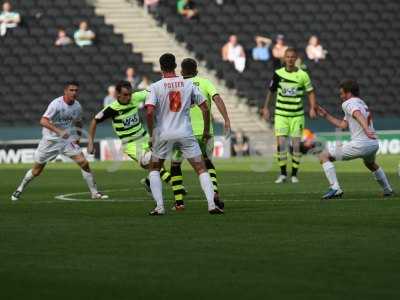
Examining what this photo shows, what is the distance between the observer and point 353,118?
60.2ft

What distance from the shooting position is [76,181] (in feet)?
86.5

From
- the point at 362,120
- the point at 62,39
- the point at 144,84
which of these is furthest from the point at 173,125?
the point at 62,39

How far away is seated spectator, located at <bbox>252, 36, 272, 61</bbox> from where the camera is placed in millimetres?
42875

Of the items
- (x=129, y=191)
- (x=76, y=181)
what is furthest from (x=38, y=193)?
(x=76, y=181)

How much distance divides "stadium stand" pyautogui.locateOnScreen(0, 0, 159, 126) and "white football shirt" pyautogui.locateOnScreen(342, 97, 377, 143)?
21760 mm

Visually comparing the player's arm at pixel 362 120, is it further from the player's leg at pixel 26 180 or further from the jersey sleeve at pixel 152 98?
the player's leg at pixel 26 180

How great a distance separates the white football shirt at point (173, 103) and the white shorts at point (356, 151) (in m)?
3.19

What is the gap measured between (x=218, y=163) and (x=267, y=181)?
9833mm

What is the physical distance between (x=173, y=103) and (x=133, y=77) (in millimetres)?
23845

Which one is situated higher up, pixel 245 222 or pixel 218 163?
pixel 245 222

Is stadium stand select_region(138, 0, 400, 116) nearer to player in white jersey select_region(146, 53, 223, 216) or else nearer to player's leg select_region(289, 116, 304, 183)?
player's leg select_region(289, 116, 304, 183)

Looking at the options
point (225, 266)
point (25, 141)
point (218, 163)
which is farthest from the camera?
point (25, 141)

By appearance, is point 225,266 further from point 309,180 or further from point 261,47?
point 261,47

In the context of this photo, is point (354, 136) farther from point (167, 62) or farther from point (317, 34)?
point (317, 34)
